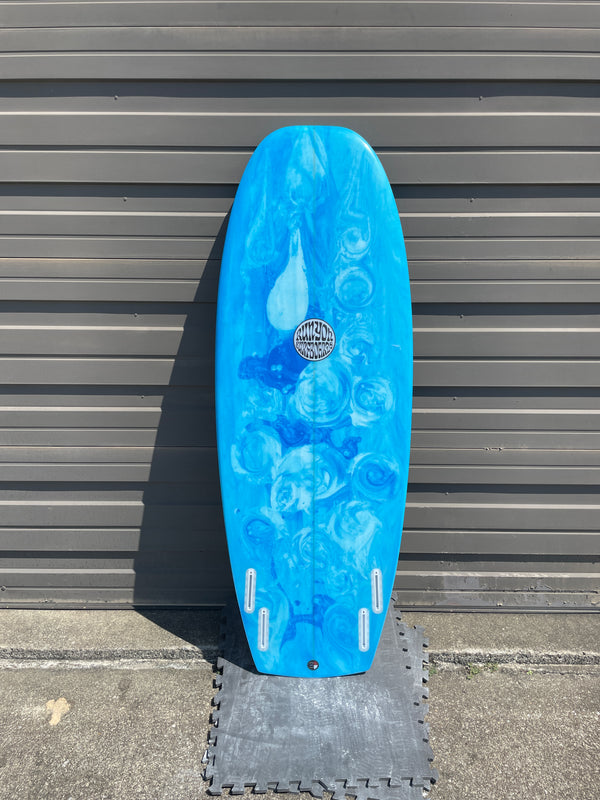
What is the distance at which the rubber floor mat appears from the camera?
67.3 inches

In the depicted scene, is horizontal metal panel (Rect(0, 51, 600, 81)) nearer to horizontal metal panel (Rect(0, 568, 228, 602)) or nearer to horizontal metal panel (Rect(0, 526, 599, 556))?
horizontal metal panel (Rect(0, 526, 599, 556))

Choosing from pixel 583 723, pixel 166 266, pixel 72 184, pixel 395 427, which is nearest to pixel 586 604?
pixel 583 723

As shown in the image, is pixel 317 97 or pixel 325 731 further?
pixel 317 97

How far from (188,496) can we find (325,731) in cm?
102

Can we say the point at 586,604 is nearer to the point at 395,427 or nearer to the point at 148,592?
the point at 395,427

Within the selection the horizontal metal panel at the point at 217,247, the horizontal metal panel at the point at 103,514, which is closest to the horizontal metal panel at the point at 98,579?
the horizontal metal panel at the point at 103,514

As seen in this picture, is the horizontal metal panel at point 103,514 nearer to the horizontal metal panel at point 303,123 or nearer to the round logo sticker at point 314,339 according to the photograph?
the round logo sticker at point 314,339

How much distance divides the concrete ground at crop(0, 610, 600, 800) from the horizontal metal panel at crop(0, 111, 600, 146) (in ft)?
6.17

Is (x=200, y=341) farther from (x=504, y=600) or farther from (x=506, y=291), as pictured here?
(x=504, y=600)

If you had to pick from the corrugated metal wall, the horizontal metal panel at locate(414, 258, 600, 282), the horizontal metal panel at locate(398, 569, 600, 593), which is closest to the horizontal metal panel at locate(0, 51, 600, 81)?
the corrugated metal wall

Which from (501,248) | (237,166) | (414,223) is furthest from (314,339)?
(501,248)

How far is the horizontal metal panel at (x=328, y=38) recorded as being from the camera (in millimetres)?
2006

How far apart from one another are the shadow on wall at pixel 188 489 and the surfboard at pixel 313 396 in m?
0.24

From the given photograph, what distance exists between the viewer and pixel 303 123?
6.79 ft
